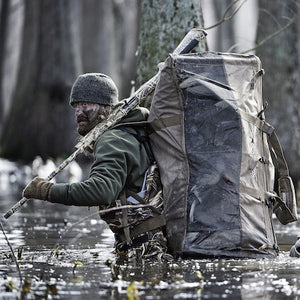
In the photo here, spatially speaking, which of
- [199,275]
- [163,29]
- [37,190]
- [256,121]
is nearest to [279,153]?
[256,121]

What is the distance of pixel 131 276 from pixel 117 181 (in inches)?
30.5

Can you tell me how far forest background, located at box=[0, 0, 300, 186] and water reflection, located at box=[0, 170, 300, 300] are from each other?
100 inches

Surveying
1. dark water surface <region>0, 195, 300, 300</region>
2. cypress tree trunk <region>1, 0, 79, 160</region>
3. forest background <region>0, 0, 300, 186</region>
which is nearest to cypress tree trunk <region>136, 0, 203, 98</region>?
forest background <region>0, 0, 300, 186</region>

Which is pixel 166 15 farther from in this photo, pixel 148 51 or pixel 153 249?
pixel 153 249

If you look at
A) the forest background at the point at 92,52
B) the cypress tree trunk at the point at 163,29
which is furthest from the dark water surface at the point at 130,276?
the forest background at the point at 92,52

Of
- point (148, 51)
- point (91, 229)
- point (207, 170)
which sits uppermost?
point (148, 51)

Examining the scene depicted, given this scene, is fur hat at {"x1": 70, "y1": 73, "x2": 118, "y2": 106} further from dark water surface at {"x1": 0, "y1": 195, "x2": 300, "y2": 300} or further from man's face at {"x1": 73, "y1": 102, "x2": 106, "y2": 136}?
dark water surface at {"x1": 0, "y1": 195, "x2": 300, "y2": 300}

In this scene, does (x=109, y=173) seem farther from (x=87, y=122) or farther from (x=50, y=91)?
(x=50, y=91)

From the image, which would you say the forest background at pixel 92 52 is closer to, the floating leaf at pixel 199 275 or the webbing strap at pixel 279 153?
the webbing strap at pixel 279 153

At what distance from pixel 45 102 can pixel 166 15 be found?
13.6 meters

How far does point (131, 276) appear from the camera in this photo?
5492mm

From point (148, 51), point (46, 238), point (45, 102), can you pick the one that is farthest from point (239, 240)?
point (45, 102)

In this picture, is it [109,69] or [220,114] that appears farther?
[109,69]

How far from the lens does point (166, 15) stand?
9062 mm
